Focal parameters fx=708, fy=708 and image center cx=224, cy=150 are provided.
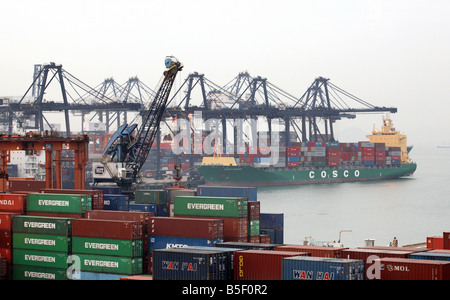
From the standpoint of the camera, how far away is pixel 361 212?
2244 inches

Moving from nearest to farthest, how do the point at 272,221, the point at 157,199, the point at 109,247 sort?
1. the point at 109,247
2. the point at 272,221
3. the point at 157,199

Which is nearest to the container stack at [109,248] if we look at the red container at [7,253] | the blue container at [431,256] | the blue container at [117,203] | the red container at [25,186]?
the red container at [7,253]

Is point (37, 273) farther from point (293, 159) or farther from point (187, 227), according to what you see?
point (293, 159)

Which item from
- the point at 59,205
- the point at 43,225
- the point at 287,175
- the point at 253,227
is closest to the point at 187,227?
the point at 253,227

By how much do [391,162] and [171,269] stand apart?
94.2m

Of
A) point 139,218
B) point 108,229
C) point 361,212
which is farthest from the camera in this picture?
point 361,212

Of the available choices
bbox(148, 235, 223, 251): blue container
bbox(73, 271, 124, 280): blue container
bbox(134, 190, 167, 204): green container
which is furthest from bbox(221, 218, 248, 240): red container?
bbox(134, 190, 167, 204): green container

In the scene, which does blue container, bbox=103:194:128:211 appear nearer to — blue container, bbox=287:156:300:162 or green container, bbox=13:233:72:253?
green container, bbox=13:233:72:253

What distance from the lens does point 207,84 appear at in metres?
91.4

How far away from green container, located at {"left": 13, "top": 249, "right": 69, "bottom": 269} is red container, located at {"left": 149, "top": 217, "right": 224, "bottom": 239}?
3.28 meters

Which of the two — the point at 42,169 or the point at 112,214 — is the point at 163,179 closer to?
the point at 42,169

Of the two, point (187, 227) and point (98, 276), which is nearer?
point (187, 227)

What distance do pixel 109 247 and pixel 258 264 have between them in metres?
7.06

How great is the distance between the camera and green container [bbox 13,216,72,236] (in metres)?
23.8
